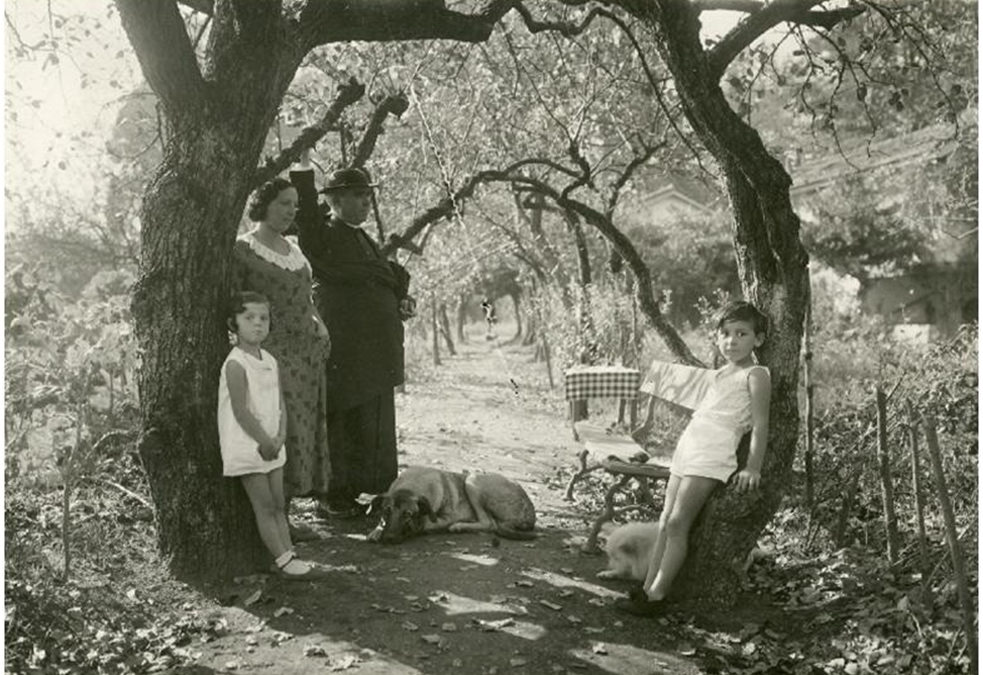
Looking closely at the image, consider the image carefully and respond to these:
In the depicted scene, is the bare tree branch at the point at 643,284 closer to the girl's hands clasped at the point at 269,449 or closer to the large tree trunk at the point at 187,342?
the girl's hands clasped at the point at 269,449

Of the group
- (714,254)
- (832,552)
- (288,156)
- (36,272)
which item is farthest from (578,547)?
(714,254)

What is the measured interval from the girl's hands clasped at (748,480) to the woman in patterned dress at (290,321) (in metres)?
2.69

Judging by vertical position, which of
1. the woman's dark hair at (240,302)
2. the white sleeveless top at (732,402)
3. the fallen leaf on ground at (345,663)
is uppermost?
the woman's dark hair at (240,302)

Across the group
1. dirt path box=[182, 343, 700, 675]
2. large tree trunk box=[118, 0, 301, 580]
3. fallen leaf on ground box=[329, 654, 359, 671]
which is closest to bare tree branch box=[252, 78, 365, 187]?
large tree trunk box=[118, 0, 301, 580]

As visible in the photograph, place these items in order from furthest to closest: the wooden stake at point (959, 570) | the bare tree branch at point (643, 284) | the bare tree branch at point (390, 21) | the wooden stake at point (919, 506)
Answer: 1. the bare tree branch at point (643, 284)
2. the bare tree branch at point (390, 21)
3. the wooden stake at point (919, 506)
4. the wooden stake at point (959, 570)

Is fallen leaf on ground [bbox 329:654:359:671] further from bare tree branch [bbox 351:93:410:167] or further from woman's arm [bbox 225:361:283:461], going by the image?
bare tree branch [bbox 351:93:410:167]

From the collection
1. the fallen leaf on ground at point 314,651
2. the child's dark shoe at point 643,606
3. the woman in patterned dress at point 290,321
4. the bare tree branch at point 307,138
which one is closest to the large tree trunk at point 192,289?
the woman in patterned dress at point 290,321

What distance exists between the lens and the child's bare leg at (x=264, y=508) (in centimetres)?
531

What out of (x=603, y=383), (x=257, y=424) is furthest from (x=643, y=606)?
(x=603, y=383)

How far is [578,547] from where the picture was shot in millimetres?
6754

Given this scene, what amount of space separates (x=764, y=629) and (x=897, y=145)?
24.1 m

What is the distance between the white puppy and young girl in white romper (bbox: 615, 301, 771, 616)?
0.49 metres

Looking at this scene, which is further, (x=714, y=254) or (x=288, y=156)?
(x=714, y=254)

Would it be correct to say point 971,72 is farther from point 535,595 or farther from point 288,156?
point 535,595
